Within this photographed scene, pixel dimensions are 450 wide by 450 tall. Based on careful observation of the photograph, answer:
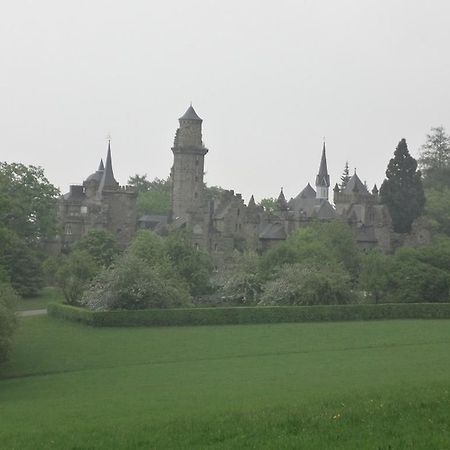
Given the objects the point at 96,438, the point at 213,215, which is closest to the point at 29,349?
the point at 96,438

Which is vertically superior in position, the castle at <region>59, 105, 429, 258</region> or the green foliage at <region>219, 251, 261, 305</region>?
the castle at <region>59, 105, 429, 258</region>

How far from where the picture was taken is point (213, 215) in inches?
3819

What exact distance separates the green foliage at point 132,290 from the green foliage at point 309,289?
674cm

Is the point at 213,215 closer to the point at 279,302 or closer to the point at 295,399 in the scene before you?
the point at 279,302

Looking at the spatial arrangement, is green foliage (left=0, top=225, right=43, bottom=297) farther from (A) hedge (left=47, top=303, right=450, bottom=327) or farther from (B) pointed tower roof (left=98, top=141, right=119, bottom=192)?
(B) pointed tower roof (left=98, top=141, right=119, bottom=192)

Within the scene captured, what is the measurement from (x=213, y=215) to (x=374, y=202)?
20.0 meters

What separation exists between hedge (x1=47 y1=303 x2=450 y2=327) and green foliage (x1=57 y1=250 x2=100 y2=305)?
6675 millimetres

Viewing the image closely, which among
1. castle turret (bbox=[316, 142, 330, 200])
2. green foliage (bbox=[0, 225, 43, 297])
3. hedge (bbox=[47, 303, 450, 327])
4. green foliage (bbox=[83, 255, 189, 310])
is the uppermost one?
castle turret (bbox=[316, 142, 330, 200])

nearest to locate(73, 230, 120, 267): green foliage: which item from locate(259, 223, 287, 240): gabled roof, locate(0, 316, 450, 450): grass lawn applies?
locate(259, 223, 287, 240): gabled roof

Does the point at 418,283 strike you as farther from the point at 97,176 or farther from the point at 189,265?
the point at 97,176

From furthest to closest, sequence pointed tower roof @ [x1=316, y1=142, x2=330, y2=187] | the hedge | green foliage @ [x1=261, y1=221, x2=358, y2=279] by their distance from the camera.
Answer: pointed tower roof @ [x1=316, y1=142, x2=330, y2=187] < green foliage @ [x1=261, y1=221, x2=358, y2=279] < the hedge

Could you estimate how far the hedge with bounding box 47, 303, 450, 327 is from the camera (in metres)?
57.2

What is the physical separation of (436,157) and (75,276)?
81.0 metres

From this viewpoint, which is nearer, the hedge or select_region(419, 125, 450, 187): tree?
the hedge
